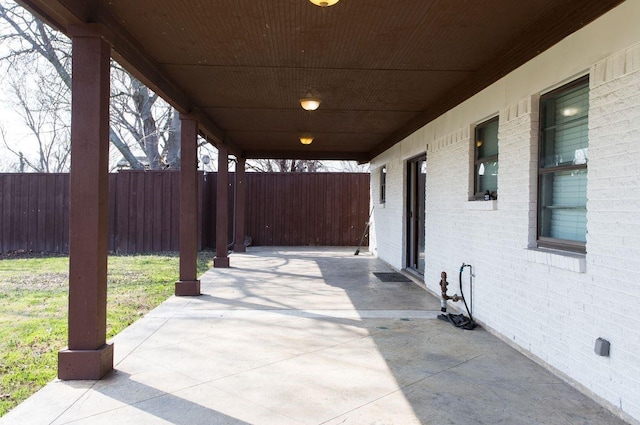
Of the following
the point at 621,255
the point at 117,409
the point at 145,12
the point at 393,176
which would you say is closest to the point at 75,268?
the point at 117,409

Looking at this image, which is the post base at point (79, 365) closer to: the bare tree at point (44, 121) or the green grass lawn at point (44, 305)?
the green grass lawn at point (44, 305)

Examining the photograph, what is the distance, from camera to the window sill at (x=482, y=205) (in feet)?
A: 15.4

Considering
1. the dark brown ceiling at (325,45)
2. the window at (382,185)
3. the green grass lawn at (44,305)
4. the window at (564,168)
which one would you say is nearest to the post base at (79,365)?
the green grass lawn at (44,305)

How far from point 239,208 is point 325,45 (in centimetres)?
834

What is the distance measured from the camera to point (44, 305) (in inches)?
235

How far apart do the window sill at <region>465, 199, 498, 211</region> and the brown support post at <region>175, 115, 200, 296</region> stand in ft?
11.5

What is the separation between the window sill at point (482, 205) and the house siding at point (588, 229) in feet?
0.04

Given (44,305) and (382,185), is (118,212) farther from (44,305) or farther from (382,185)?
(382,185)

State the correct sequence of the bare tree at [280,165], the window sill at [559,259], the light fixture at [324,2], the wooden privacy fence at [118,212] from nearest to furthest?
the light fixture at [324,2]
the window sill at [559,259]
the wooden privacy fence at [118,212]
the bare tree at [280,165]

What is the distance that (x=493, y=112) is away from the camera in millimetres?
4828

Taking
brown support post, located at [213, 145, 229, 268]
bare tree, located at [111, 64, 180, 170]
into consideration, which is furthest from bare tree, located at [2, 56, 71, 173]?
brown support post, located at [213, 145, 229, 268]

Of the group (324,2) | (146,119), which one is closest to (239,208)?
(146,119)

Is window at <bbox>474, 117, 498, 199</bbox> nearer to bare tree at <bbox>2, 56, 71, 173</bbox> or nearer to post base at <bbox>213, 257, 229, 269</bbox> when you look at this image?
post base at <bbox>213, 257, 229, 269</bbox>

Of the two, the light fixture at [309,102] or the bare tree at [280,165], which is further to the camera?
the bare tree at [280,165]
